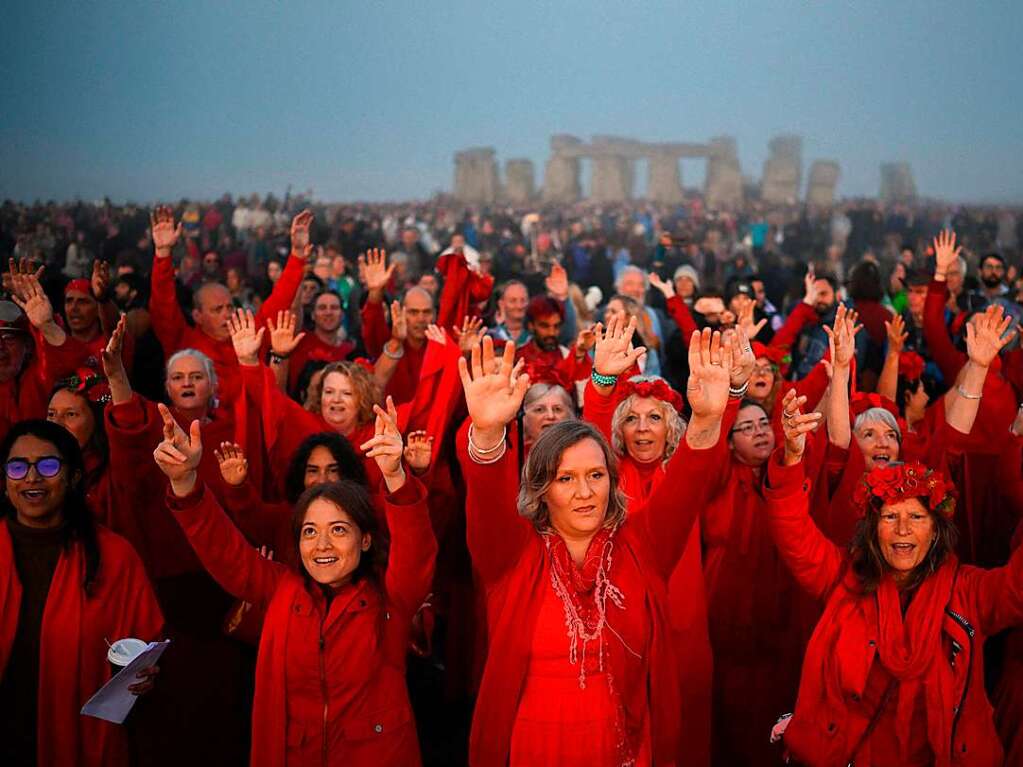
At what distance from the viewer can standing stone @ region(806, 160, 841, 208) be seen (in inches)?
544

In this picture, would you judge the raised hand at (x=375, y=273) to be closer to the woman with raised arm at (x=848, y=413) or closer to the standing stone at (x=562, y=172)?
the woman with raised arm at (x=848, y=413)

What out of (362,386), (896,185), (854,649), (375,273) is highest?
(896,185)

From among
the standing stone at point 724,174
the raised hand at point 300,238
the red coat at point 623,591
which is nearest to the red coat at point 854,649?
the red coat at point 623,591

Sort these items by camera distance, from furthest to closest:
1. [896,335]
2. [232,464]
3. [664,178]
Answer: [664,178], [896,335], [232,464]

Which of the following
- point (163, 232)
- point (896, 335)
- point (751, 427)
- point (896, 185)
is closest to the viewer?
point (751, 427)

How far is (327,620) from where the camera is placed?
3.07 m

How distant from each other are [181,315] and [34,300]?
1.21 meters

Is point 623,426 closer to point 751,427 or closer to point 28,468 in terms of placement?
point 751,427

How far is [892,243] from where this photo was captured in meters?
13.5

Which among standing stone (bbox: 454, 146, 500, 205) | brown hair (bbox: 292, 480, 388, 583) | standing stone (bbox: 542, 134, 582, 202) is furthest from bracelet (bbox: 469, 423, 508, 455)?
standing stone (bbox: 542, 134, 582, 202)

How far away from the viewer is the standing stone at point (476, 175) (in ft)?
42.8

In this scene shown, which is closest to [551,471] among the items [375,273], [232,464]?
[232,464]

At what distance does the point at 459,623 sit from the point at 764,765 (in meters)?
1.55

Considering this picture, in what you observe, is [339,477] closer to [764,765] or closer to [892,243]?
[764,765]
